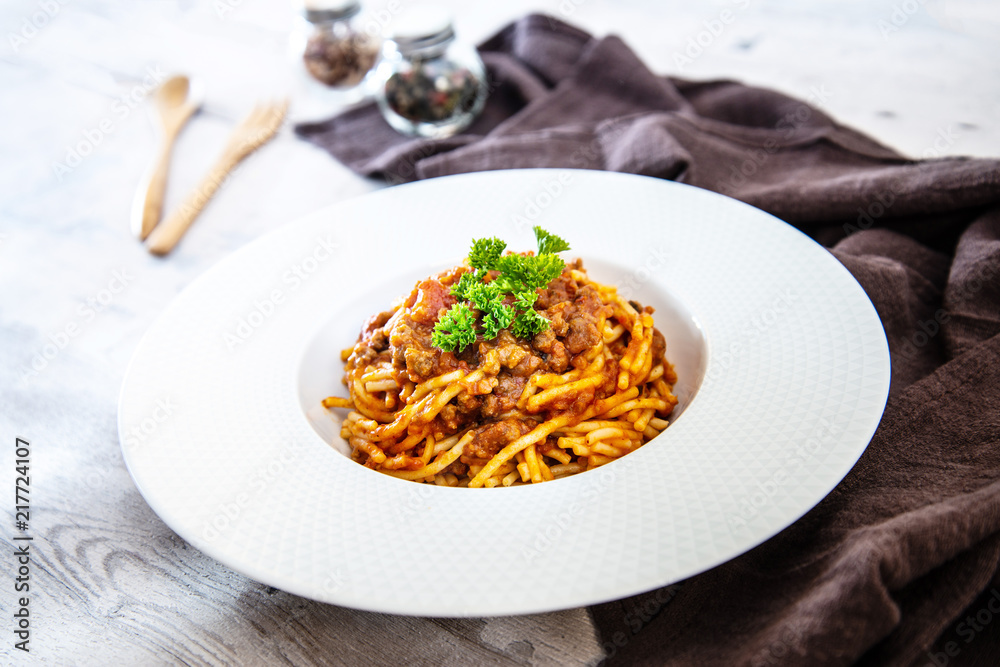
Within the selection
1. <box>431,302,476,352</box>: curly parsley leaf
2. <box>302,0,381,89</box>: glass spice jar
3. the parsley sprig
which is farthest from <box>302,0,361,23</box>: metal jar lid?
<box>431,302,476,352</box>: curly parsley leaf

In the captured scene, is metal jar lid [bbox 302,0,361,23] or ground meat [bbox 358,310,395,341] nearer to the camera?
ground meat [bbox 358,310,395,341]

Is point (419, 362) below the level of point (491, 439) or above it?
above

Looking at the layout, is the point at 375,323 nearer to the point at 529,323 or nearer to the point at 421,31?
the point at 529,323

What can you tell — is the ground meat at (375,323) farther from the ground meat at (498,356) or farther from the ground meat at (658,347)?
the ground meat at (658,347)

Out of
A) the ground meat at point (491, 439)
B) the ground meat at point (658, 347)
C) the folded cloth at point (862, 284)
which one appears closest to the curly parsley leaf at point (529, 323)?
the ground meat at point (491, 439)

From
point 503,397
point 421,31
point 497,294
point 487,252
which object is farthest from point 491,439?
point 421,31

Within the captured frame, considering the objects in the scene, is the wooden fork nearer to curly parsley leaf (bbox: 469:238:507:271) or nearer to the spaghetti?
the spaghetti
